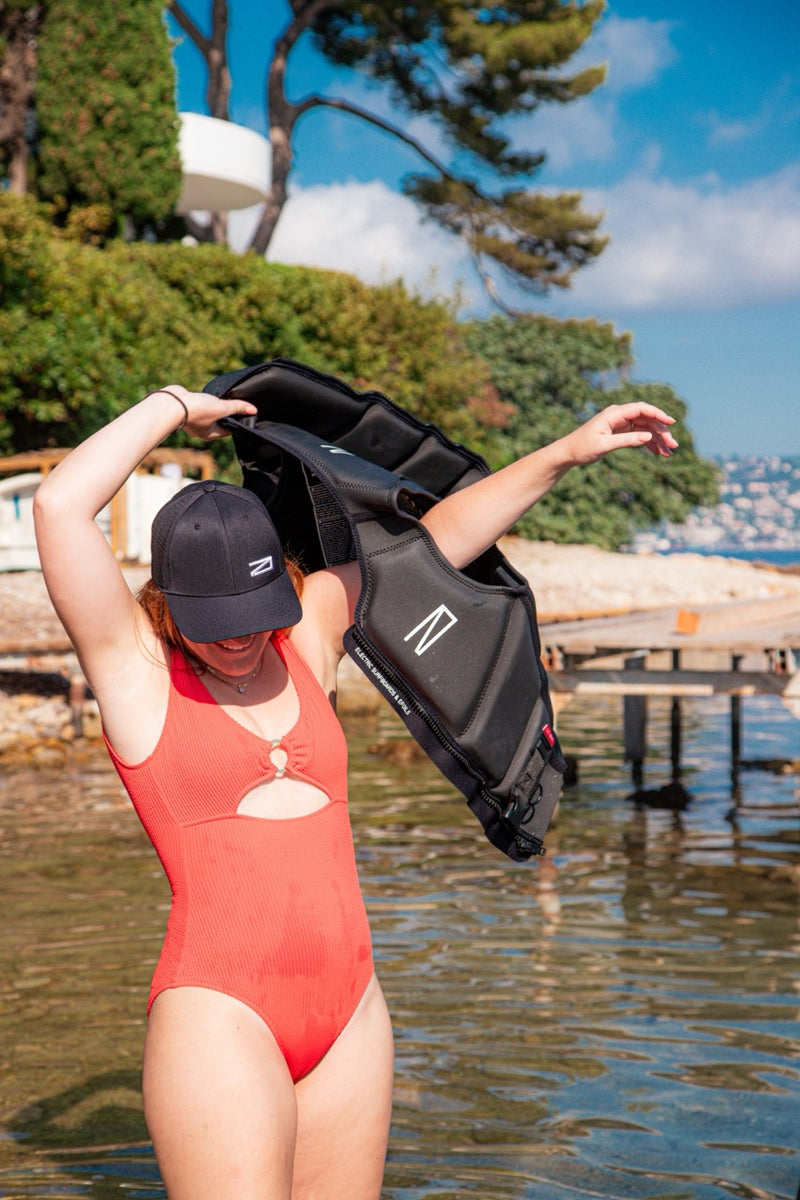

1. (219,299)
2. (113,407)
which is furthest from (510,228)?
(113,407)

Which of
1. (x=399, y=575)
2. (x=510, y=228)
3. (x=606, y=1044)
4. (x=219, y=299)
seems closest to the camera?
(x=399, y=575)

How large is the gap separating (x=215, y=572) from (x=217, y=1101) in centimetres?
104

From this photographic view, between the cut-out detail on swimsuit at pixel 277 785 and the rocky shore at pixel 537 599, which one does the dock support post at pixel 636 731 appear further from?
the cut-out detail on swimsuit at pixel 277 785

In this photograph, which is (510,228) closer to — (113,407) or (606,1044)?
(113,407)

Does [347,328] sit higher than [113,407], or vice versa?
[347,328]

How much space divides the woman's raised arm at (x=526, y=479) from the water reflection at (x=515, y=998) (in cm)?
295

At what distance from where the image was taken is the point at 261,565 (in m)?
2.84

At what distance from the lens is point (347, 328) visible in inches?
1266

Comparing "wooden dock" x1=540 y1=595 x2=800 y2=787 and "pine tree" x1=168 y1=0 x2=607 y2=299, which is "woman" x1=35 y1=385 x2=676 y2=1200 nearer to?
"wooden dock" x1=540 y1=595 x2=800 y2=787

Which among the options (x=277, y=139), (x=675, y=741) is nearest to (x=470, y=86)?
(x=277, y=139)

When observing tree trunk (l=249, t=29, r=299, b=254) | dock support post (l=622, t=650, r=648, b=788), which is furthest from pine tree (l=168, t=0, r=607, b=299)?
dock support post (l=622, t=650, r=648, b=788)

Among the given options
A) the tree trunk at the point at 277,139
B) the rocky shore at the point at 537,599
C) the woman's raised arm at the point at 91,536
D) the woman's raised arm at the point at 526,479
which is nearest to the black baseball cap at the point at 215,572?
the woman's raised arm at the point at 91,536

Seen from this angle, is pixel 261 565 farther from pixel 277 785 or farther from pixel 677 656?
pixel 677 656

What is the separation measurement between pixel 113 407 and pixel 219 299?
5.09m
